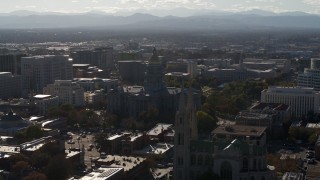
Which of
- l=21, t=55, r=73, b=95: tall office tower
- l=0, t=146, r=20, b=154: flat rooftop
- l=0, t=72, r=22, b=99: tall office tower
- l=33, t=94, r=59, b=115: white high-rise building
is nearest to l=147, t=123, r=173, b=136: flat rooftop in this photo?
l=0, t=146, r=20, b=154: flat rooftop

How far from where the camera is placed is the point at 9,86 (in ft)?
277

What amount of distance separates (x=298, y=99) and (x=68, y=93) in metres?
27.1

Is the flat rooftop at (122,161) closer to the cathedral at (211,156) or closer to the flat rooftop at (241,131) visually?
the cathedral at (211,156)

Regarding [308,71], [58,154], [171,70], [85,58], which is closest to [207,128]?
[58,154]

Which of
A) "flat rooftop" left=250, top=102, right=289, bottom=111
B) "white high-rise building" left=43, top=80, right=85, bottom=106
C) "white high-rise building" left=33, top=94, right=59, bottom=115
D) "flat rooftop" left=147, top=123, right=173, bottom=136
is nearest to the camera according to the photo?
"flat rooftop" left=147, top=123, right=173, bottom=136

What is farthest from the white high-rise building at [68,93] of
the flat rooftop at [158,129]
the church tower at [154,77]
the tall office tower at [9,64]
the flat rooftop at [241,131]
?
the flat rooftop at [241,131]

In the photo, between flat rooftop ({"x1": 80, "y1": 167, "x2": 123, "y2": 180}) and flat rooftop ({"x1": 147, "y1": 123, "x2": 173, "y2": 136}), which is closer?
flat rooftop ({"x1": 80, "y1": 167, "x2": 123, "y2": 180})

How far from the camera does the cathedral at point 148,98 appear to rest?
215 feet

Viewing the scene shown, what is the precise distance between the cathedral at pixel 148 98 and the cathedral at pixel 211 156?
26.1 m

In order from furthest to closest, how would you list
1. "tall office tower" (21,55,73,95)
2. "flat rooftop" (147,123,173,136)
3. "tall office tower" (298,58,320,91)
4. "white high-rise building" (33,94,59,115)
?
"tall office tower" (21,55,73,95)
"tall office tower" (298,58,320,91)
"white high-rise building" (33,94,59,115)
"flat rooftop" (147,123,173,136)

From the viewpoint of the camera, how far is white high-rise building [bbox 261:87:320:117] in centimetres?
6938

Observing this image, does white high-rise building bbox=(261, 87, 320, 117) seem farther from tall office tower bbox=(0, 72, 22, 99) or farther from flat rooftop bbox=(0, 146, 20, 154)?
tall office tower bbox=(0, 72, 22, 99)

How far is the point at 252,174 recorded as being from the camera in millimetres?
36625

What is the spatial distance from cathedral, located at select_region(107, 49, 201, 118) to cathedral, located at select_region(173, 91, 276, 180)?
26080mm
